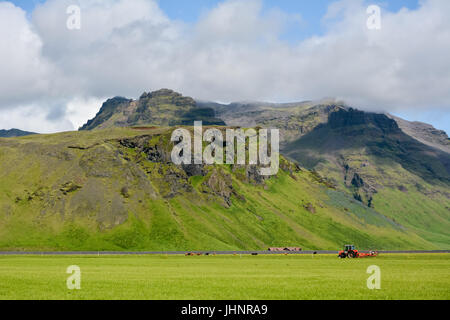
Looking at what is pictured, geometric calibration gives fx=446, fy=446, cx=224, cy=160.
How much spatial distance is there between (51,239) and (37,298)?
160025 millimetres

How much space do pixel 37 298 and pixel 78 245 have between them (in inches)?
6094

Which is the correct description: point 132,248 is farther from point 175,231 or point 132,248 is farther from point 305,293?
point 305,293

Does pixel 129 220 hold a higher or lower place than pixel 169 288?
higher

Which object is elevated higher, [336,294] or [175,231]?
[175,231]

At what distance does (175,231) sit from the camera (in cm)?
19738

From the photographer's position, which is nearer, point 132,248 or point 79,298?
point 79,298
